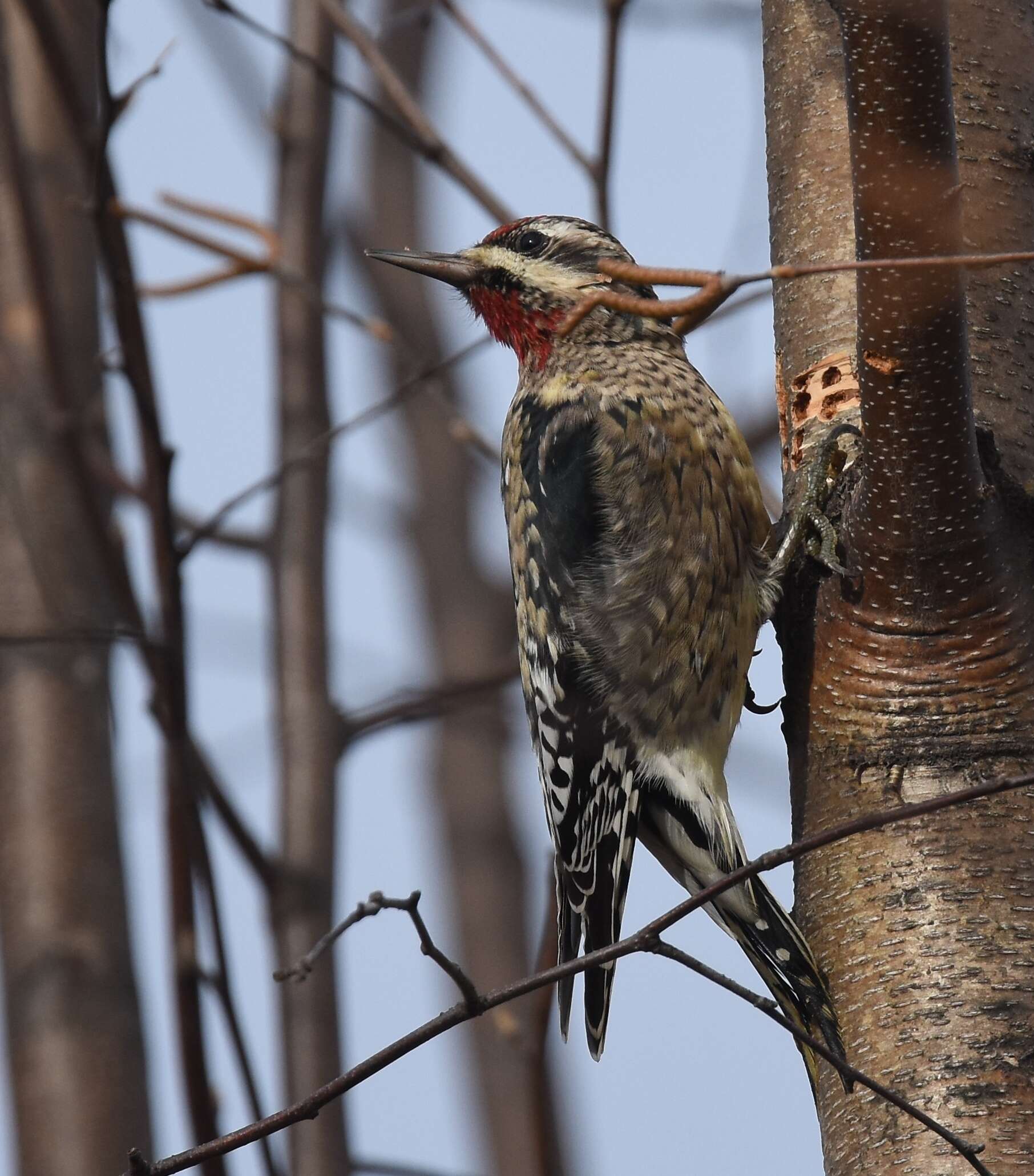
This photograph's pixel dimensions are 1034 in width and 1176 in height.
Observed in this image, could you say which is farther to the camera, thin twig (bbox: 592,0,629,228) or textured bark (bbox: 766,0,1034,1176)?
thin twig (bbox: 592,0,629,228)

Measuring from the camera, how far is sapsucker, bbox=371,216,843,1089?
10.1 feet

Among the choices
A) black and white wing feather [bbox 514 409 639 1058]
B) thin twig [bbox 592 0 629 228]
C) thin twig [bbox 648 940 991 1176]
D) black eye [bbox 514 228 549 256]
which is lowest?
thin twig [bbox 648 940 991 1176]

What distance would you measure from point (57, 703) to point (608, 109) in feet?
5.65

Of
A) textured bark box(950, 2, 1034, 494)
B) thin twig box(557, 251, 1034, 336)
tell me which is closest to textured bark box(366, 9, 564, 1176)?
textured bark box(950, 2, 1034, 494)

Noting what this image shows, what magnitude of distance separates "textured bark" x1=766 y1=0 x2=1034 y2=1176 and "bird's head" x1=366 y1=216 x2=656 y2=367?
4.58ft

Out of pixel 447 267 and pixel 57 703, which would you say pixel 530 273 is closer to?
pixel 447 267

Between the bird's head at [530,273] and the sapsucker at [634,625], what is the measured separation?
11.5 inches

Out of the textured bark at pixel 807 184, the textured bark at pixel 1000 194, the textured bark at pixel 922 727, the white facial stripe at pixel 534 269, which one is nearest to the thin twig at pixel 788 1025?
the textured bark at pixel 922 727

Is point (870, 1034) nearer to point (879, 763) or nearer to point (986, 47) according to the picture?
point (879, 763)

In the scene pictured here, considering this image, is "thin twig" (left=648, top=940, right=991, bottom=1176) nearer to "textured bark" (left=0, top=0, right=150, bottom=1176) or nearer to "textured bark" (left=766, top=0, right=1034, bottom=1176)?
"textured bark" (left=766, top=0, right=1034, bottom=1176)

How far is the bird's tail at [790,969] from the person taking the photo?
7.39 feet

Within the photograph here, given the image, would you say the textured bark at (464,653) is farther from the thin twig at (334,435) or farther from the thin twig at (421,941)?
the thin twig at (421,941)

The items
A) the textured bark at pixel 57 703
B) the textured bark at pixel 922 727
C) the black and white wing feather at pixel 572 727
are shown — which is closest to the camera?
the textured bark at pixel 922 727

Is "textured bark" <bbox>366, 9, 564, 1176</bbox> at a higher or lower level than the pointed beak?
higher
